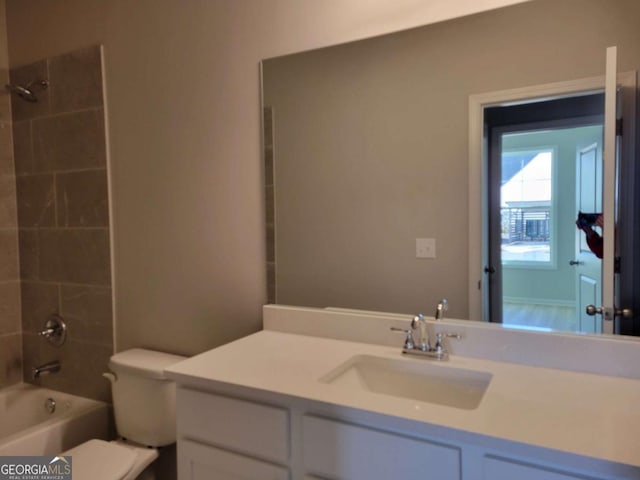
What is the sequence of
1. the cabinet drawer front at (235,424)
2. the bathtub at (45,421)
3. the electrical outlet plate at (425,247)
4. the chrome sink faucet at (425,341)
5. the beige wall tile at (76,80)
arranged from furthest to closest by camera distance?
the beige wall tile at (76,80) < the bathtub at (45,421) < the electrical outlet plate at (425,247) < the chrome sink faucet at (425,341) < the cabinet drawer front at (235,424)

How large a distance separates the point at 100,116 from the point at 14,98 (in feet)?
2.24

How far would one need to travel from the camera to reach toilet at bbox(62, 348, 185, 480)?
162cm

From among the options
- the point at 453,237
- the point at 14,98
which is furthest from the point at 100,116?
the point at 453,237

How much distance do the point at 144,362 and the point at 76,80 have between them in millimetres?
1420

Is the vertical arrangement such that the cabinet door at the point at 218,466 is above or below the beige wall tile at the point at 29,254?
below

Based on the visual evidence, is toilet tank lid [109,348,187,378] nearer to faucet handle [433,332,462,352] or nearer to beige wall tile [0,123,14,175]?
faucet handle [433,332,462,352]

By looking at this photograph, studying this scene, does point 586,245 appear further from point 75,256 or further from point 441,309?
point 75,256

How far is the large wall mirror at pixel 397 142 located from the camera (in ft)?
4.17

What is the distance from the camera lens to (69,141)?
2.16 meters

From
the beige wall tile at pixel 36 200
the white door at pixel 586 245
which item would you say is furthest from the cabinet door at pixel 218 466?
the beige wall tile at pixel 36 200

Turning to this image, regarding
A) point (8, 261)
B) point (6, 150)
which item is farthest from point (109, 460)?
point (6, 150)

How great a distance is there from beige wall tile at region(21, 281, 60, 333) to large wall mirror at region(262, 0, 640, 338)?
4.45ft

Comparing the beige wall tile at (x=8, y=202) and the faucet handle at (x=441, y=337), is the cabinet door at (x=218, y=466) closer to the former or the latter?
the faucet handle at (x=441, y=337)

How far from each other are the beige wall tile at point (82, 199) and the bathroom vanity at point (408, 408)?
3.67 ft
